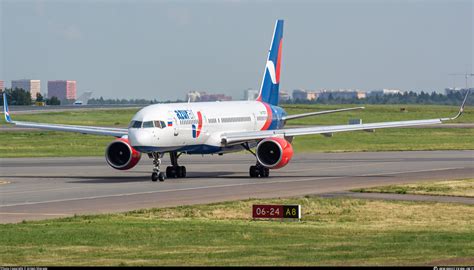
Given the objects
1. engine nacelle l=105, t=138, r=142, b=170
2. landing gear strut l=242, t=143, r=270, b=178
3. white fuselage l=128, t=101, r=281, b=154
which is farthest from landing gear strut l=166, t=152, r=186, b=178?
landing gear strut l=242, t=143, r=270, b=178

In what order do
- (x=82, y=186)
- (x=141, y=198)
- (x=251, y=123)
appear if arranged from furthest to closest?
(x=251, y=123) → (x=82, y=186) → (x=141, y=198)

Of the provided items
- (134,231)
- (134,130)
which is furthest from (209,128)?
(134,231)

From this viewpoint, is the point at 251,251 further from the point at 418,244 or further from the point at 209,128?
the point at 209,128

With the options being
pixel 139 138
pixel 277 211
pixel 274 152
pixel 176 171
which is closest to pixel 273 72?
pixel 274 152

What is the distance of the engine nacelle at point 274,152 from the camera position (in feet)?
179

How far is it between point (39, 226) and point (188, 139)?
883 inches

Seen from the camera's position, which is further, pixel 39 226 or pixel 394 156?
pixel 394 156

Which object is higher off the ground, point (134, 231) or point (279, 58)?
point (279, 58)

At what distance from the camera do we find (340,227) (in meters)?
32.8

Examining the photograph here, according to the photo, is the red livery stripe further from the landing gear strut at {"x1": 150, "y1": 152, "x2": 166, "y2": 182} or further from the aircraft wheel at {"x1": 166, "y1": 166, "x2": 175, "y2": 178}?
the landing gear strut at {"x1": 150, "y1": 152, "x2": 166, "y2": 182}

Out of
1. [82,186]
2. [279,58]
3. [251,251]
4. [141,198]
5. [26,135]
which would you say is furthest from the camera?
[26,135]

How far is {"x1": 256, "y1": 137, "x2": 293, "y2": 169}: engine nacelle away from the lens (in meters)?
54.5

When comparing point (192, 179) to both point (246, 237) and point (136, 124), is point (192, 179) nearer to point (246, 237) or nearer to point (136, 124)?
point (136, 124)

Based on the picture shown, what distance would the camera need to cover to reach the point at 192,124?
55.2 meters
